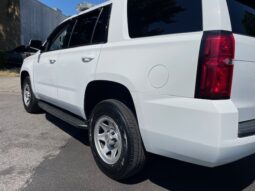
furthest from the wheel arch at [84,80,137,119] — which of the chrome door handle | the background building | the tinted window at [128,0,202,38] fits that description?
the background building

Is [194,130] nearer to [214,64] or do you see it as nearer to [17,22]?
[214,64]

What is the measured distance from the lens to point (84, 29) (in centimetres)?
415

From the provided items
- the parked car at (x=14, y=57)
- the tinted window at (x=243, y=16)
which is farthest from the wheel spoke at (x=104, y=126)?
the parked car at (x=14, y=57)

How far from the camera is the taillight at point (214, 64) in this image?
239 cm

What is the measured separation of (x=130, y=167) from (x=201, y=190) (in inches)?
32.5

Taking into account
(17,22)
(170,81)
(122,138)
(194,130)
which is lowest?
(122,138)

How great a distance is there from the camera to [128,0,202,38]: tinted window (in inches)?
101

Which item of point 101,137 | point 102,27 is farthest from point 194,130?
point 102,27

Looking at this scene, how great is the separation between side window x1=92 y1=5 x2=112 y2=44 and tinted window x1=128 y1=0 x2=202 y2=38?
15.5 inches

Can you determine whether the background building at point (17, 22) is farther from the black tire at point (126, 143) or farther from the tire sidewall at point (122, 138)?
the black tire at point (126, 143)

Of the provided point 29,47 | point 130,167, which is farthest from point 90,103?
point 29,47

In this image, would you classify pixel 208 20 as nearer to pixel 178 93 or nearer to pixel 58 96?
pixel 178 93

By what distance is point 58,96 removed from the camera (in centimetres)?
455

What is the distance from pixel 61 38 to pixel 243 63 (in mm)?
3105
